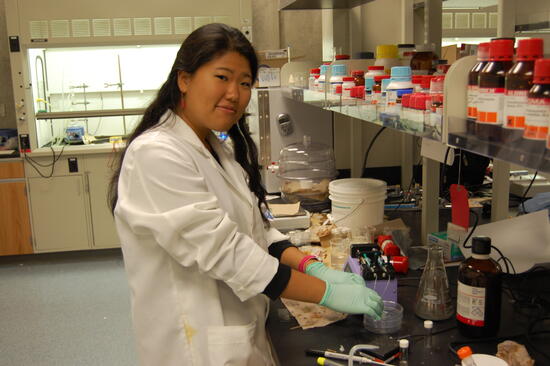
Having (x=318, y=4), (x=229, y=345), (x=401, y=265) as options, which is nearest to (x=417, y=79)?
(x=401, y=265)

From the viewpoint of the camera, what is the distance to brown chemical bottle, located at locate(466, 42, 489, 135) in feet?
3.30

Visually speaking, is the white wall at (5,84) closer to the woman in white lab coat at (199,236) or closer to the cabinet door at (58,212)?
the cabinet door at (58,212)

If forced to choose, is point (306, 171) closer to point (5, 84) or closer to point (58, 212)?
point (58, 212)

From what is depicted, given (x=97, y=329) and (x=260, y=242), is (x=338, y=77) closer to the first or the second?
(x=260, y=242)

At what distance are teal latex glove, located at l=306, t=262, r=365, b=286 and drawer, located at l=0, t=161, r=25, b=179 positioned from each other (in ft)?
11.6

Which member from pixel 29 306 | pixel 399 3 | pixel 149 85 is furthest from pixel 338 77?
pixel 149 85

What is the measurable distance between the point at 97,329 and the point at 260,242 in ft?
7.52

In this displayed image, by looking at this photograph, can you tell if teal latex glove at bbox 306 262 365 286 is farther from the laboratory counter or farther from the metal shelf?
the metal shelf

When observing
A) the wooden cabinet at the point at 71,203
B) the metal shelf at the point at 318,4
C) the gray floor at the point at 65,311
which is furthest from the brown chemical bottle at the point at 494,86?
the wooden cabinet at the point at 71,203

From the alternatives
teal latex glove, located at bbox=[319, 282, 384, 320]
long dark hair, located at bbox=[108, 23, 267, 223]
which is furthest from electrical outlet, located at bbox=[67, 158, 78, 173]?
teal latex glove, located at bbox=[319, 282, 384, 320]

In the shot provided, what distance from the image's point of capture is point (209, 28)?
1.41 m

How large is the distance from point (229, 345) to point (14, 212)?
372 cm

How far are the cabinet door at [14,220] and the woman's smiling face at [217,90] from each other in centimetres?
350

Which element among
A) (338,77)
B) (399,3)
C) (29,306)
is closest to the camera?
(338,77)
